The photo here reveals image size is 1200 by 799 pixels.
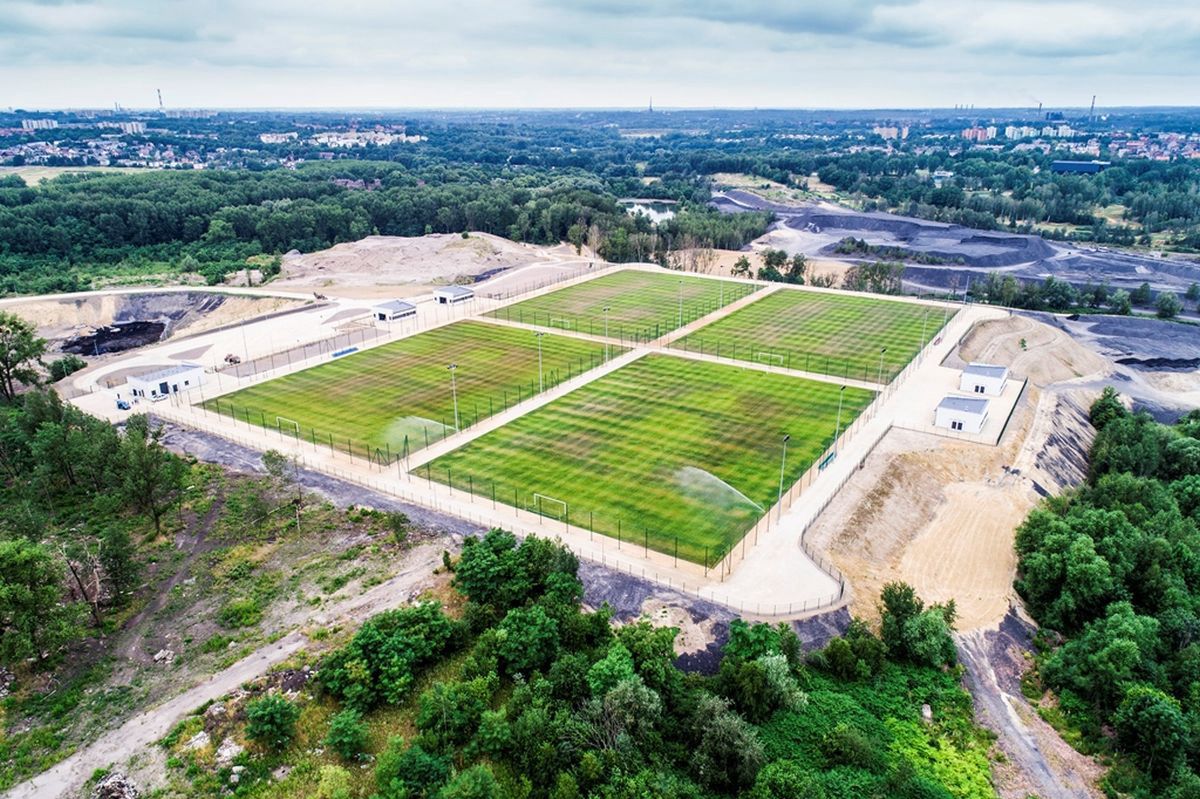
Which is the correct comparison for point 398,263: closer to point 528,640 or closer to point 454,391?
point 454,391

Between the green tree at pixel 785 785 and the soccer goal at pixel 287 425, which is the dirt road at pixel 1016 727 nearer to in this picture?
the green tree at pixel 785 785

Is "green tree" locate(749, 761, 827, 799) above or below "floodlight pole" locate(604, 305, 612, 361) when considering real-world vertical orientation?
below

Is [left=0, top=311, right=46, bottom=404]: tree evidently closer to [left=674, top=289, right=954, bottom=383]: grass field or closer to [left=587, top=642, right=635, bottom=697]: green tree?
[left=587, top=642, right=635, bottom=697]: green tree

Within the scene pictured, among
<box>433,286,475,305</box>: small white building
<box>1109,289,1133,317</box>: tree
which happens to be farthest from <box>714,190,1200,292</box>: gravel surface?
<box>433,286,475,305</box>: small white building

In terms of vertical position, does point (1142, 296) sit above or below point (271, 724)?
above

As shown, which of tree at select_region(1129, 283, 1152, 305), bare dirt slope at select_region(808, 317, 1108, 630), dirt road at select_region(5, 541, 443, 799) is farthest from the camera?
tree at select_region(1129, 283, 1152, 305)

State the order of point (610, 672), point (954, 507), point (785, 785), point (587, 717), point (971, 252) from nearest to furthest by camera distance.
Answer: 1. point (785, 785)
2. point (587, 717)
3. point (610, 672)
4. point (954, 507)
5. point (971, 252)

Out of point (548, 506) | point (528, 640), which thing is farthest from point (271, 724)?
point (548, 506)

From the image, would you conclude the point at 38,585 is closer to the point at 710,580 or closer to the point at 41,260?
the point at 710,580
